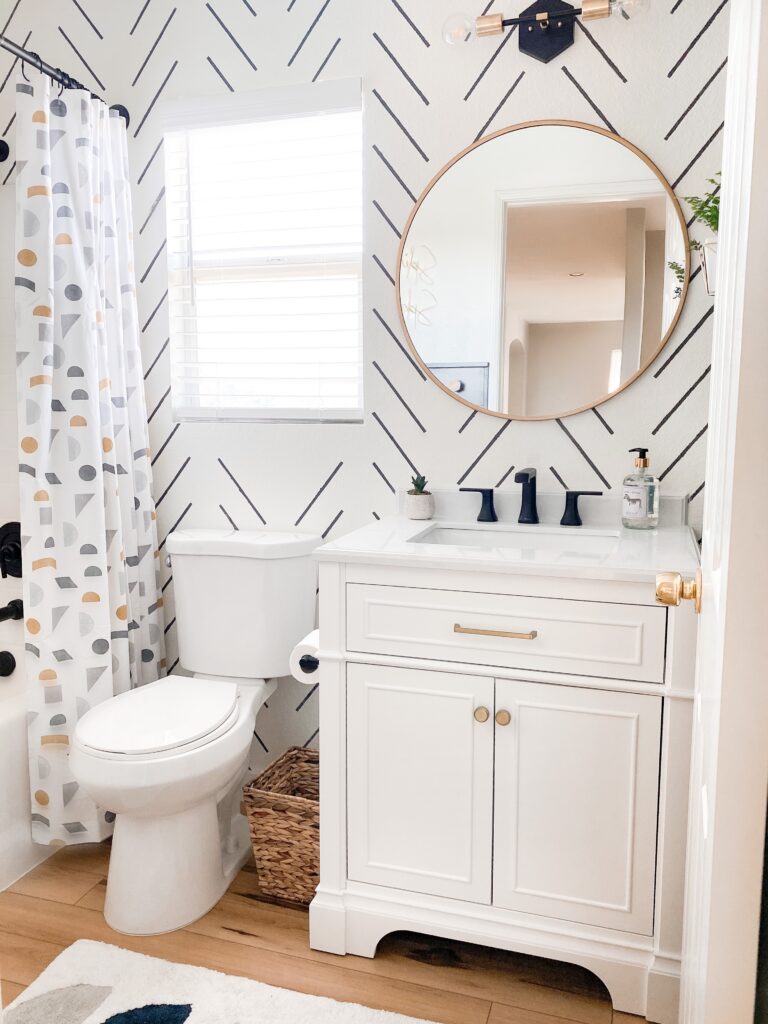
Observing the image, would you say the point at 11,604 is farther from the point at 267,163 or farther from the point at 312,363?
the point at 267,163

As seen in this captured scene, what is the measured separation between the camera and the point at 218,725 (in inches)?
76.9

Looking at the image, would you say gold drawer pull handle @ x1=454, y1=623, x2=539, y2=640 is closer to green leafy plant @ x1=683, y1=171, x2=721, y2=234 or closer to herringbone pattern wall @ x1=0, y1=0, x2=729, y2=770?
herringbone pattern wall @ x1=0, y1=0, x2=729, y2=770

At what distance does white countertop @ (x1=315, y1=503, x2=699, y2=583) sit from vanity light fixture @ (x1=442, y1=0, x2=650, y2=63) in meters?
1.21

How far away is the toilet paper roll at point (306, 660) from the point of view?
1.96 metres

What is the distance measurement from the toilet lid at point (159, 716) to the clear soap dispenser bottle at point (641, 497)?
43.6 inches

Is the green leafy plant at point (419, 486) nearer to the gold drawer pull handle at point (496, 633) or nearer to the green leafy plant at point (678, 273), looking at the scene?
the gold drawer pull handle at point (496, 633)

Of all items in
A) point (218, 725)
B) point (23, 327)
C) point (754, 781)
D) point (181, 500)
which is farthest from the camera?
point (181, 500)

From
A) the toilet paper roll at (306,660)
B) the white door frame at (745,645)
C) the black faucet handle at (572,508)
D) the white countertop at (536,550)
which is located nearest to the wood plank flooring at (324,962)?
the toilet paper roll at (306,660)

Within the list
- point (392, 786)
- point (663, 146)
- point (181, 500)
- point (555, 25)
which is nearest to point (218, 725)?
point (392, 786)

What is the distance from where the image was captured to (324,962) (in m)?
1.86

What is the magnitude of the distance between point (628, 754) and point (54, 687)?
147cm

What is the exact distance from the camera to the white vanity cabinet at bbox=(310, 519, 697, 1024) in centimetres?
162

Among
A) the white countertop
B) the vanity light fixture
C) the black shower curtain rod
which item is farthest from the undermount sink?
the black shower curtain rod

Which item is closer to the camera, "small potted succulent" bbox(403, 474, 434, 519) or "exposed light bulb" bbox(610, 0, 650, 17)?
"exposed light bulb" bbox(610, 0, 650, 17)
